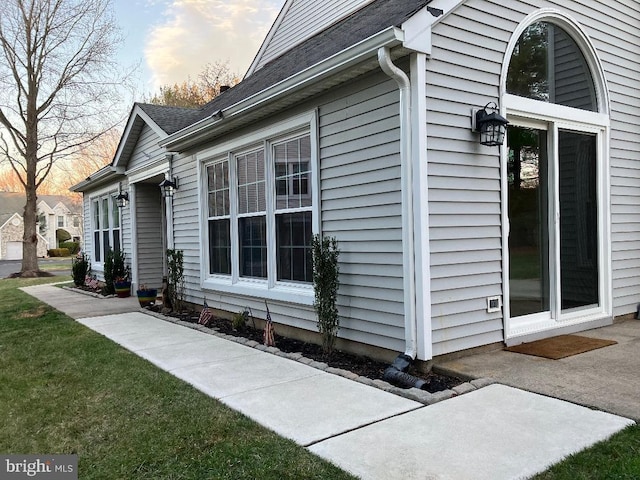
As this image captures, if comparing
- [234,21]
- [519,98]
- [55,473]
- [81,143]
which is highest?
[234,21]

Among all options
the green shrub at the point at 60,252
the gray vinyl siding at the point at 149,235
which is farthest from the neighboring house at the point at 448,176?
the green shrub at the point at 60,252

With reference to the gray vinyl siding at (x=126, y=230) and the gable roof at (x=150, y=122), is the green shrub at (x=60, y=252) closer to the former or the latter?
the gray vinyl siding at (x=126, y=230)

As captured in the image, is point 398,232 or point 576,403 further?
point 398,232

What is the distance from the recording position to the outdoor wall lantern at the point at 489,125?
14.3 feet

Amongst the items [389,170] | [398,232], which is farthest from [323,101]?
[398,232]

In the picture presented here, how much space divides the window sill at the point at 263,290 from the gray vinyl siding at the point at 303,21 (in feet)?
14.4

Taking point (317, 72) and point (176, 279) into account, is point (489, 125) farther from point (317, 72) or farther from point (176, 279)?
point (176, 279)

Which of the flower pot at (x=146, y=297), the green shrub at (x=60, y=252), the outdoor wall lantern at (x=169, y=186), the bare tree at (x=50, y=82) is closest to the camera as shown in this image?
the outdoor wall lantern at (x=169, y=186)

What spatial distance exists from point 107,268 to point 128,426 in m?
8.75

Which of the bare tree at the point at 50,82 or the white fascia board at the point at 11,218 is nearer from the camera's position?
the bare tree at the point at 50,82

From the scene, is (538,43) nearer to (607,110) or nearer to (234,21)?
(607,110)

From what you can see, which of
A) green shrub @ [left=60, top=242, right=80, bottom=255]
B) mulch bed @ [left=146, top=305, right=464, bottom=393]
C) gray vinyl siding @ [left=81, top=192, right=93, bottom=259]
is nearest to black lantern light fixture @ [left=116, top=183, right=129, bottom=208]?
gray vinyl siding @ [left=81, top=192, right=93, bottom=259]

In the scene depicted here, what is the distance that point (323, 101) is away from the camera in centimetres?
519

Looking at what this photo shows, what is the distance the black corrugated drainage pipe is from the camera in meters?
3.80
